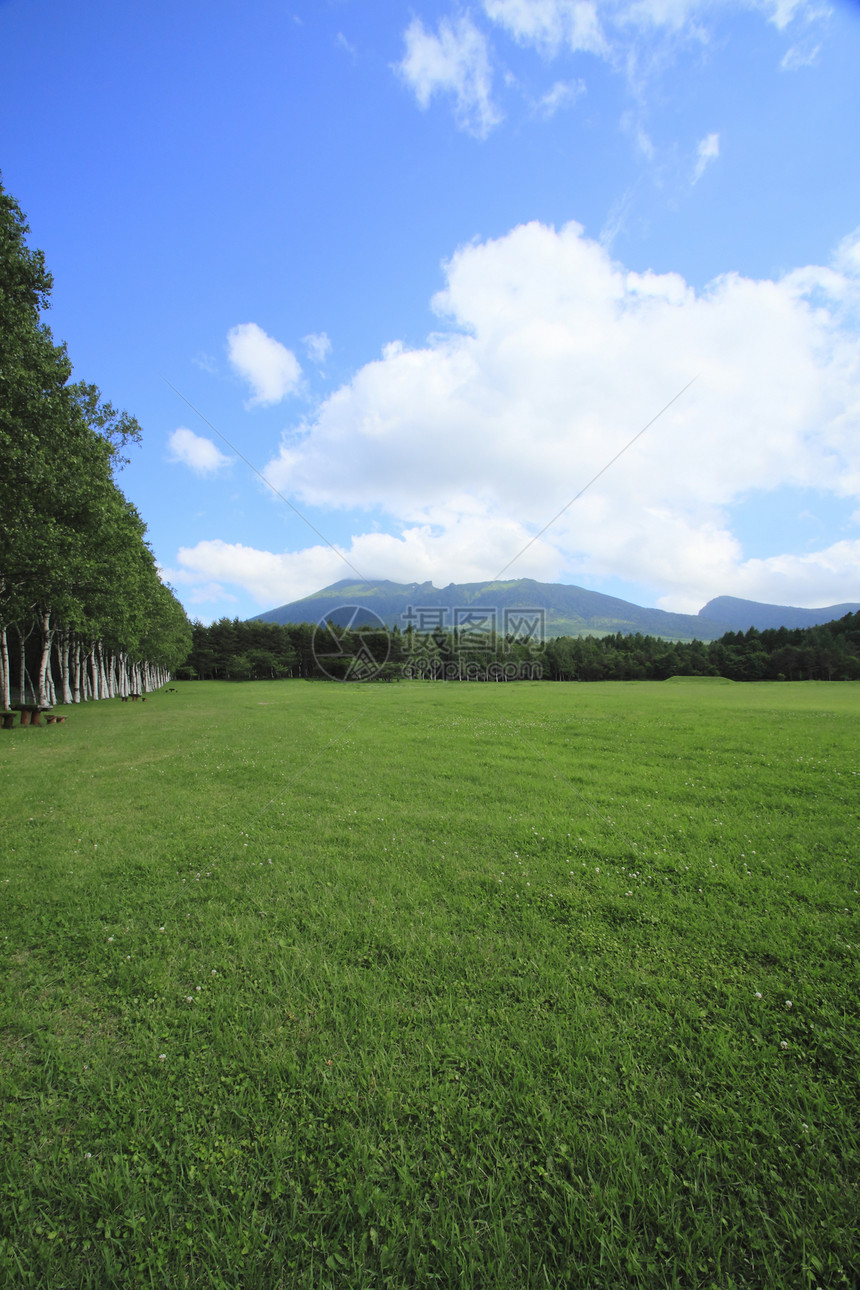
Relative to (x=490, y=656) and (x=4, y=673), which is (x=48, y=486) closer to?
(x=4, y=673)

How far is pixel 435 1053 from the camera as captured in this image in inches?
147

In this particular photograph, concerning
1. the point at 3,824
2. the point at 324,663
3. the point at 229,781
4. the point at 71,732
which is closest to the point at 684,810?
the point at 229,781

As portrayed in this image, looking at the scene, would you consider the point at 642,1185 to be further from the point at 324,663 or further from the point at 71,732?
the point at 324,663

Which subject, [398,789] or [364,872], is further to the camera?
[398,789]

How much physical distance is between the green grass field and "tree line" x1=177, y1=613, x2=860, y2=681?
235ft

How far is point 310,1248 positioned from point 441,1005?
1.83 meters

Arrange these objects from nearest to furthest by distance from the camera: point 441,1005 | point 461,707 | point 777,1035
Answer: point 777,1035
point 441,1005
point 461,707

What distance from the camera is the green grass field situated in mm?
2598

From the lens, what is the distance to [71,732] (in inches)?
866

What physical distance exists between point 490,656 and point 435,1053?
86.4 meters

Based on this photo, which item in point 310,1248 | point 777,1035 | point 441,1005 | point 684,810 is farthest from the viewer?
point 684,810

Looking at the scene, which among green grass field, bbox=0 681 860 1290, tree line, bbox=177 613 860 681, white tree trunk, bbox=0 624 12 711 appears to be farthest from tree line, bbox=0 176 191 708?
tree line, bbox=177 613 860 681

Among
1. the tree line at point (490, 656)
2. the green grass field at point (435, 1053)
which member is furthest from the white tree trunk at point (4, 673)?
the tree line at point (490, 656)

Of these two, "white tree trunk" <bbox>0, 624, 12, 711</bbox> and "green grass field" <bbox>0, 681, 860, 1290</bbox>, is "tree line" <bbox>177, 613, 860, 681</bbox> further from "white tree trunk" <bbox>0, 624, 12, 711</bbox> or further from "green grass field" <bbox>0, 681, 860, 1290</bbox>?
"green grass field" <bbox>0, 681, 860, 1290</bbox>
